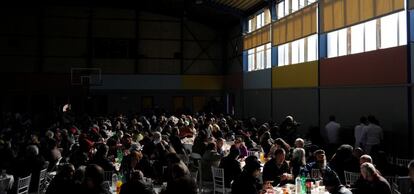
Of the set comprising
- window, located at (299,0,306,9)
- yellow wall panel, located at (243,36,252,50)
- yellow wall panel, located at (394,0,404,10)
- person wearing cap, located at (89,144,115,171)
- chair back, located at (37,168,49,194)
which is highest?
window, located at (299,0,306,9)

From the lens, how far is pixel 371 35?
14781mm

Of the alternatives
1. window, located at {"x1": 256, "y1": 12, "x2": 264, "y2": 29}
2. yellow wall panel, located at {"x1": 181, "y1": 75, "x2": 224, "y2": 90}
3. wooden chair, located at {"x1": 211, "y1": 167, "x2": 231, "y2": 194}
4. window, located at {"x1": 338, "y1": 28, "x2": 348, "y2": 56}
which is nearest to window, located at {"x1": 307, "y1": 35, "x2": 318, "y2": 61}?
window, located at {"x1": 338, "y1": 28, "x2": 348, "y2": 56}

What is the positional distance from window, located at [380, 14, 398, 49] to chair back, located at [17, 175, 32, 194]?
10.5 meters

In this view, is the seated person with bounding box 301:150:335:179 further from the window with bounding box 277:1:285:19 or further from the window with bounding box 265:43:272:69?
the window with bounding box 265:43:272:69

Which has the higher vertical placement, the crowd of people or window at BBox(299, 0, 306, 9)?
window at BBox(299, 0, 306, 9)

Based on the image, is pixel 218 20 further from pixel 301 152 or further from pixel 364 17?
pixel 301 152

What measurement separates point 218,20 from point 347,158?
24210 millimetres

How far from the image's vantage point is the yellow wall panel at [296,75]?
61.0 ft

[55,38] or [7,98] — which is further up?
[55,38]

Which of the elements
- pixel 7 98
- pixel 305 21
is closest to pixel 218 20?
pixel 305 21

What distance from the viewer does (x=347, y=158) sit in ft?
29.3

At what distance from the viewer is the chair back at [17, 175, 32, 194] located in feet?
27.3

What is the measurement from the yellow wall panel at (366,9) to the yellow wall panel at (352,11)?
0.81ft

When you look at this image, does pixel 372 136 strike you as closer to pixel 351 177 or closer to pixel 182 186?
pixel 351 177
